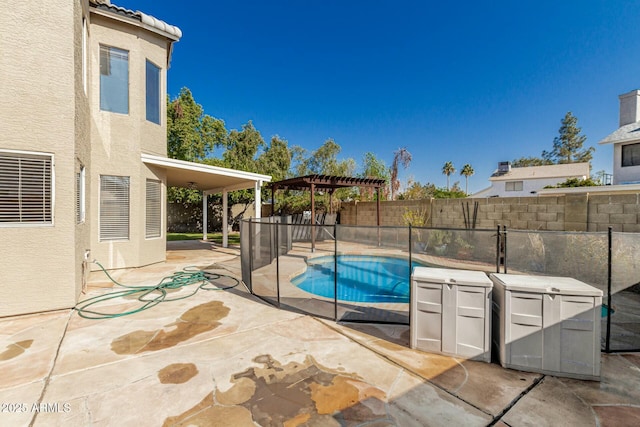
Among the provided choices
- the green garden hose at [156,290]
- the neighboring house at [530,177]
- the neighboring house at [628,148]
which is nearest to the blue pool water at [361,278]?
the green garden hose at [156,290]

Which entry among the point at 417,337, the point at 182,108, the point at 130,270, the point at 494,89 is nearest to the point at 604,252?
the point at 417,337

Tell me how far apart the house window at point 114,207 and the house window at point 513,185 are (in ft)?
108

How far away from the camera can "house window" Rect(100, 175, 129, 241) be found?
7.27m

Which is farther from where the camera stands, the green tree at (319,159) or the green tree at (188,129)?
the green tree at (319,159)

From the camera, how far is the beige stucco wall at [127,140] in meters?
7.11

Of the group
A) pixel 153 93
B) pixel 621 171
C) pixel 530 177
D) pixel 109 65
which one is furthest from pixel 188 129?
pixel 530 177

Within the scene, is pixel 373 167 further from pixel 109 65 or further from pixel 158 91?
pixel 109 65

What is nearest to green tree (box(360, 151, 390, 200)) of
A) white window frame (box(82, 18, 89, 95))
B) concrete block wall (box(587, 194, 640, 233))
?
concrete block wall (box(587, 194, 640, 233))

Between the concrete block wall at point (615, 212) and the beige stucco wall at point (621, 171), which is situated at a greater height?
the beige stucco wall at point (621, 171)

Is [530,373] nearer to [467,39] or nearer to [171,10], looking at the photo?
[171,10]

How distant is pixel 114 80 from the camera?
292 inches

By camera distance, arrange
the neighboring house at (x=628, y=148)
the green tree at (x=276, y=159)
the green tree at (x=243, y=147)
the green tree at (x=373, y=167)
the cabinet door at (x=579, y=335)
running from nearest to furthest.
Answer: the cabinet door at (x=579, y=335), the neighboring house at (x=628, y=148), the green tree at (x=373, y=167), the green tree at (x=243, y=147), the green tree at (x=276, y=159)

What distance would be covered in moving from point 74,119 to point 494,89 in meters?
24.1

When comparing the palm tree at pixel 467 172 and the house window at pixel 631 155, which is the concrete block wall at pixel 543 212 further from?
the palm tree at pixel 467 172
